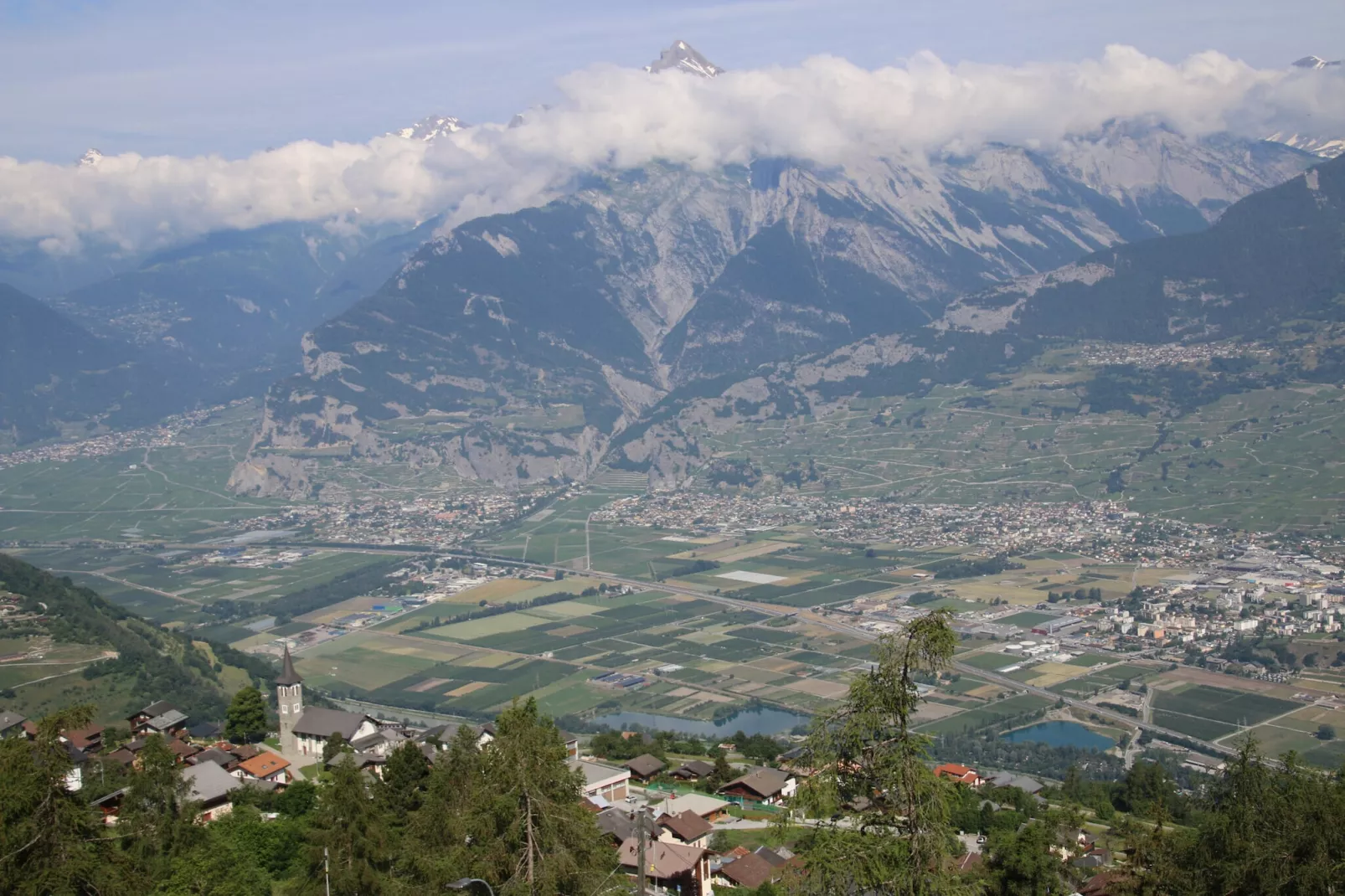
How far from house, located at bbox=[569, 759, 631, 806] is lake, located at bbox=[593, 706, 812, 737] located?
3276 centimetres

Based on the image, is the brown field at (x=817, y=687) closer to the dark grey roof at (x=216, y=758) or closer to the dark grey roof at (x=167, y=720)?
the dark grey roof at (x=167, y=720)

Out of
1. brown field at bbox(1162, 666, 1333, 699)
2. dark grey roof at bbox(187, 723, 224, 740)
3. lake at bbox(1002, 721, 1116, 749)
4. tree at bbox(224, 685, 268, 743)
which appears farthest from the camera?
brown field at bbox(1162, 666, 1333, 699)

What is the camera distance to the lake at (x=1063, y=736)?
83312 mm

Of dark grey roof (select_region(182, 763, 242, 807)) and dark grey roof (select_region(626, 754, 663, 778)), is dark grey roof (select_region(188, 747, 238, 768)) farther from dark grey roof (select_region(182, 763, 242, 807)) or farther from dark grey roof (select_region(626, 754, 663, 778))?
dark grey roof (select_region(626, 754, 663, 778))

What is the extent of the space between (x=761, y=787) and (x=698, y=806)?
5126mm

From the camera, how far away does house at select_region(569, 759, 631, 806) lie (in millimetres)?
49688

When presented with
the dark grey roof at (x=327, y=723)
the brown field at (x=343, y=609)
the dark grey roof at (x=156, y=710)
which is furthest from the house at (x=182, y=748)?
the brown field at (x=343, y=609)

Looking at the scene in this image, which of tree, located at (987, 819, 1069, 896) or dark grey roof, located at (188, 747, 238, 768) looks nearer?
tree, located at (987, 819, 1069, 896)

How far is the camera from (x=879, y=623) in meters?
115

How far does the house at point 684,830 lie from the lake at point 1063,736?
44.1 m

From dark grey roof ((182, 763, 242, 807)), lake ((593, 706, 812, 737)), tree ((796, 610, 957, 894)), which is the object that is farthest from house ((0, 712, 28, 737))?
tree ((796, 610, 957, 894))

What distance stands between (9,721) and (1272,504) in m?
137

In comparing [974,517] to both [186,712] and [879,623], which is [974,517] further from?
[186,712]

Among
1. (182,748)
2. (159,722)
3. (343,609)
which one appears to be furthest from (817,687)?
(343,609)
